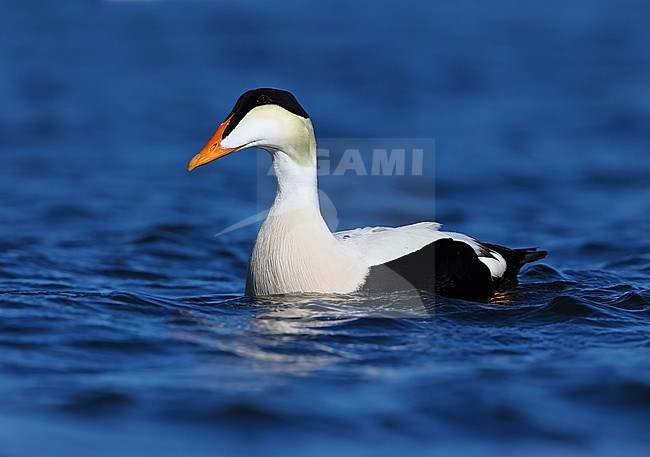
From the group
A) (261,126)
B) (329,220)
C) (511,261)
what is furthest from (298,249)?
(329,220)

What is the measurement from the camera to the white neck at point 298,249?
5.80 m

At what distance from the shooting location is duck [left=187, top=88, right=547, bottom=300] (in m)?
5.77

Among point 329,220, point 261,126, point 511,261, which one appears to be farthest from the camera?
point 329,220

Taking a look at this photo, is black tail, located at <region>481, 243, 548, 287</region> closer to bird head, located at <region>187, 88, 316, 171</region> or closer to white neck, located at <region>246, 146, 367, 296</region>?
white neck, located at <region>246, 146, 367, 296</region>

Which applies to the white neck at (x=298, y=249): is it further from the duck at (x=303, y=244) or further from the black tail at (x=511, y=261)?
the black tail at (x=511, y=261)

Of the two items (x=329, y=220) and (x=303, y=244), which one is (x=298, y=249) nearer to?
(x=303, y=244)

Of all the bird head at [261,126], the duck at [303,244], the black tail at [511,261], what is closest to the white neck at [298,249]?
the duck at [303,244]

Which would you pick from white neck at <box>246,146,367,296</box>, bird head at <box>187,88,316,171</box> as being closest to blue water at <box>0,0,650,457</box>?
white neck at <box>246,146,367,296</box>

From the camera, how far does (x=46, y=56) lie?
17219 mm

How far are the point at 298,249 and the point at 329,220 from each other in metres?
3.89

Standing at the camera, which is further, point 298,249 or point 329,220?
point 329,220

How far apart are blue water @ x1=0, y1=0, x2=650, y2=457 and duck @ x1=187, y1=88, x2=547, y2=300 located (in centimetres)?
14

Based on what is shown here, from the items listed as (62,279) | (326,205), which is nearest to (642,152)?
(326,205)

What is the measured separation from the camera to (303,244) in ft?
19.1
